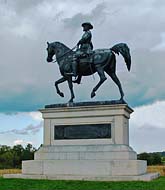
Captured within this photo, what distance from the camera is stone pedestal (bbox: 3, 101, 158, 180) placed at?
16.3 m

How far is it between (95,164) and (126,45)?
16.0 feet

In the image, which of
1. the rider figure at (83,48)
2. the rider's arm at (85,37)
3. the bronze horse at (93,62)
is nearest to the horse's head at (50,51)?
the bronze horse at (93,62)

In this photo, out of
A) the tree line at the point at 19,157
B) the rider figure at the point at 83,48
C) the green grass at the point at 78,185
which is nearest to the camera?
the green grass at the point at 78,185

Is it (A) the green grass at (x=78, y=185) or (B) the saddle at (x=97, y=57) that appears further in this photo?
(B) the saddle at (x=97, y=57)

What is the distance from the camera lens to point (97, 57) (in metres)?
17.9

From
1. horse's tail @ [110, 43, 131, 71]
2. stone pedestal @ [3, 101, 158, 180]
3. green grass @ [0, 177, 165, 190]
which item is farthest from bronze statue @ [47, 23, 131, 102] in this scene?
green grass @ [0, 177, 165, 190]

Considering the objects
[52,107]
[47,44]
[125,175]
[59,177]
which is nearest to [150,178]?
[125,175]

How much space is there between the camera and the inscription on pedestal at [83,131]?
17.2 m

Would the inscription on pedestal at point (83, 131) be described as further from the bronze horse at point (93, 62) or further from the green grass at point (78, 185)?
the green grass at point (78, 185)

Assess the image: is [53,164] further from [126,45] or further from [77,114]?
[126,45]

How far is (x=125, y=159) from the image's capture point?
53.6ft

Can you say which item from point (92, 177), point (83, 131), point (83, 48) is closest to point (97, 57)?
point (83, 48)

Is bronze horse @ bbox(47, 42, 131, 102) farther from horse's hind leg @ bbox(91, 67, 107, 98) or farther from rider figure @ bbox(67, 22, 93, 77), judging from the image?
rider figure @ bbox(67, 22, 93, 77)

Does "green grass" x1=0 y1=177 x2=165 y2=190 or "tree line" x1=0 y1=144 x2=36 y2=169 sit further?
"tree line" x1=0 y1=144 x2=36 y2=169
